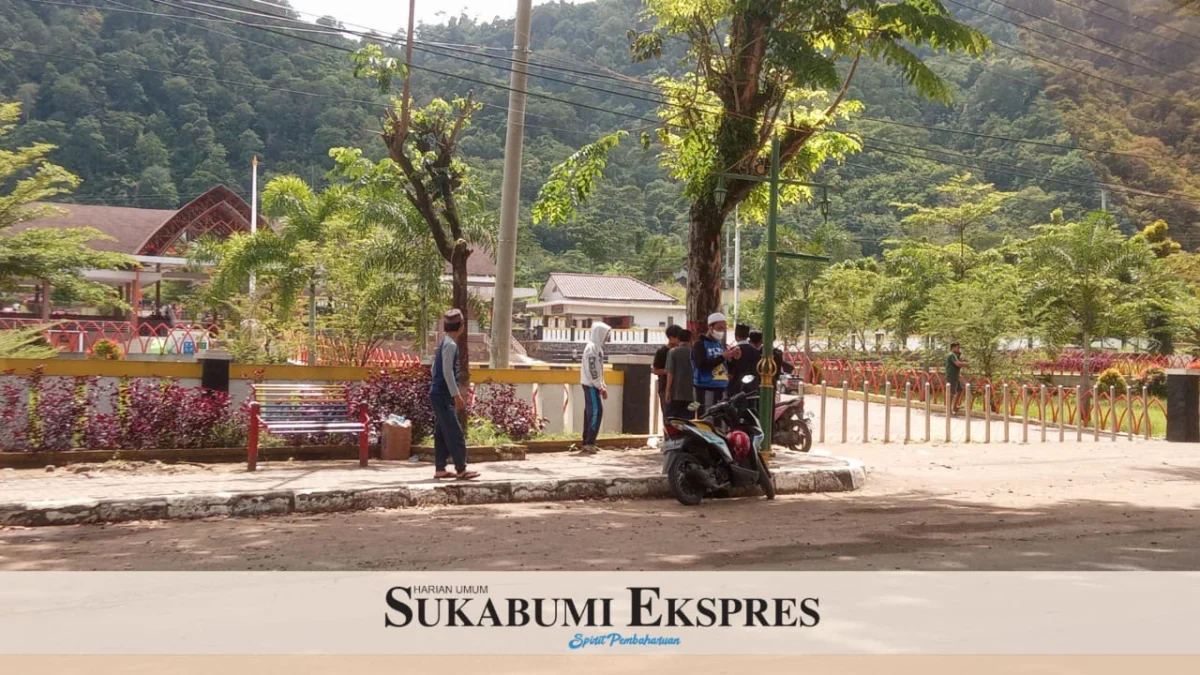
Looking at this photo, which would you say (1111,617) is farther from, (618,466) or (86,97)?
(86,97)

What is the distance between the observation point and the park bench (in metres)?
13.0

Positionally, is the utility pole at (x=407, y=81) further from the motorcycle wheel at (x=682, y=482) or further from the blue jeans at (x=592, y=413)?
the motorcycle wheel at (x=682, y=482)

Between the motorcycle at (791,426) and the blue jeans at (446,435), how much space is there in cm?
676

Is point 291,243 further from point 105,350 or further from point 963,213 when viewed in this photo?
point 963,213

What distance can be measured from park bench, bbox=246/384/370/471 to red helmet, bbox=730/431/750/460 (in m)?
4.53

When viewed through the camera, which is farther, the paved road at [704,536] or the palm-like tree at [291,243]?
the palm-like tree at [291,243]

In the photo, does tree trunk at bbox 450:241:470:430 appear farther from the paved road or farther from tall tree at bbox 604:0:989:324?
the paved road

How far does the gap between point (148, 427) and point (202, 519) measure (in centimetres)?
362

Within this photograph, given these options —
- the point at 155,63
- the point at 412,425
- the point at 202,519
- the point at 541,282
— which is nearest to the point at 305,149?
the point at 155,63

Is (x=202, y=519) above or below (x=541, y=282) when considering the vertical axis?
below

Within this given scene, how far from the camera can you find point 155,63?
56250 mm

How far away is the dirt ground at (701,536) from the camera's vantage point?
25.1 feet

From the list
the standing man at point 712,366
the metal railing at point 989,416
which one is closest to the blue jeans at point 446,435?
the standing man at point 712,366

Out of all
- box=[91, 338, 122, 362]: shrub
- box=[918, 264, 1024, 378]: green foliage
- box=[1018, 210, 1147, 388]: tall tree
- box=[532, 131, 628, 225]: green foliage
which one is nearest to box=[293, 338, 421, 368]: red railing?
box=[91, 338, 122, 362]: shrub
